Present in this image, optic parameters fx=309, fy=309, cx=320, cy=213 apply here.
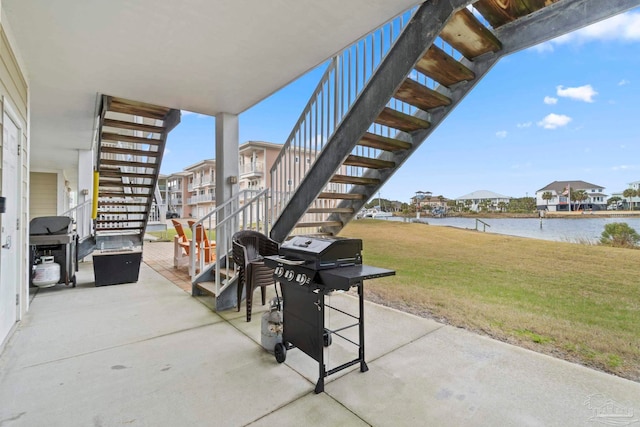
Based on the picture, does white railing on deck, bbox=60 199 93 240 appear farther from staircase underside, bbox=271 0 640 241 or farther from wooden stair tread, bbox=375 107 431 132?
wooden stair tread, bbox=375 107 431 132

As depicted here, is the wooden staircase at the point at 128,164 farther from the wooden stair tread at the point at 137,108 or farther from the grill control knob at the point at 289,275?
the grill control knob at the point at 289,275

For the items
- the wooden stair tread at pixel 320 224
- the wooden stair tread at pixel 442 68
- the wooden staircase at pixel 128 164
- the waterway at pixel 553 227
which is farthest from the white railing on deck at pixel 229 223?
Result: the waterway at pixel 553 227

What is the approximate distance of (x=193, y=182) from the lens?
675 inches

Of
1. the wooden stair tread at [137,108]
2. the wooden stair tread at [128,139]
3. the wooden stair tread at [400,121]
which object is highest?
the wooden stair tread at [137,108]

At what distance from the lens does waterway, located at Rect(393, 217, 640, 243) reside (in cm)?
263

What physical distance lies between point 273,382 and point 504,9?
10.4 ft

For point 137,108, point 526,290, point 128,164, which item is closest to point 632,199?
point 526,290

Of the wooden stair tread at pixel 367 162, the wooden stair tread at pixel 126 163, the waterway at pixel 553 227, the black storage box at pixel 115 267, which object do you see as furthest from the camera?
the wooden stair tread at pixel 126 163

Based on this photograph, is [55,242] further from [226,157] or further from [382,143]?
[382,143]

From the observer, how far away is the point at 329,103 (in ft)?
10.5

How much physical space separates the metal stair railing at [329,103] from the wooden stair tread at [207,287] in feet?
3.94

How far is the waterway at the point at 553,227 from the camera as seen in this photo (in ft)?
→ 8.64

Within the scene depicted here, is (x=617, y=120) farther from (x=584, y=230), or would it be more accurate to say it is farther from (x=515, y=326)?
(x=515, y=326)

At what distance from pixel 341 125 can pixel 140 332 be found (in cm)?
279
